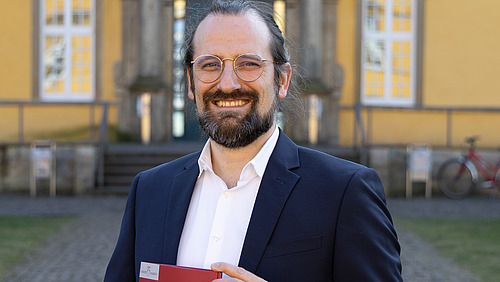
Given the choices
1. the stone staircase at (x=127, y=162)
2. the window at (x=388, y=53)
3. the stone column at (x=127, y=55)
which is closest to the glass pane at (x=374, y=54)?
the window at (x=388, y=53)

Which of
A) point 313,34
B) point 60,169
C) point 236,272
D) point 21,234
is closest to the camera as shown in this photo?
point 236,272

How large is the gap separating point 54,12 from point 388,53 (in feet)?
23.8

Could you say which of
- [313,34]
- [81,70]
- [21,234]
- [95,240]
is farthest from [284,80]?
[81,70]

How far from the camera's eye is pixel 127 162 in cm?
1138

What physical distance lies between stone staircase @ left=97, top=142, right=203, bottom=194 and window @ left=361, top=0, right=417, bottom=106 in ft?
15.2

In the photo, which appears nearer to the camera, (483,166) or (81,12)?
(483,166)

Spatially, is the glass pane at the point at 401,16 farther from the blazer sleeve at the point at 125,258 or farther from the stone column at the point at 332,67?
the blazer sleeve at the point at 125,258

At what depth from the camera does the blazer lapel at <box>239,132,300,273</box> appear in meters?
1.75

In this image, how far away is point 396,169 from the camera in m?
11.2

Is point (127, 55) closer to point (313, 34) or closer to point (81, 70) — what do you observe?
point (81, 70)

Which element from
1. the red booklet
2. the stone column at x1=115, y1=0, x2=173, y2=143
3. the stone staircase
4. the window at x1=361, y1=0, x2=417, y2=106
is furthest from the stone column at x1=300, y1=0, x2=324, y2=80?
the red booklet

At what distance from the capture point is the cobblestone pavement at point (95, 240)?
568 centimetres

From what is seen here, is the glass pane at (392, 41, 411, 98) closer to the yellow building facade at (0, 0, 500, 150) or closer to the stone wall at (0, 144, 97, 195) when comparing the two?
the yellow building facade at (0, 0, 500, 150)

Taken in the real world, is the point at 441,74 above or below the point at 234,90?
above
